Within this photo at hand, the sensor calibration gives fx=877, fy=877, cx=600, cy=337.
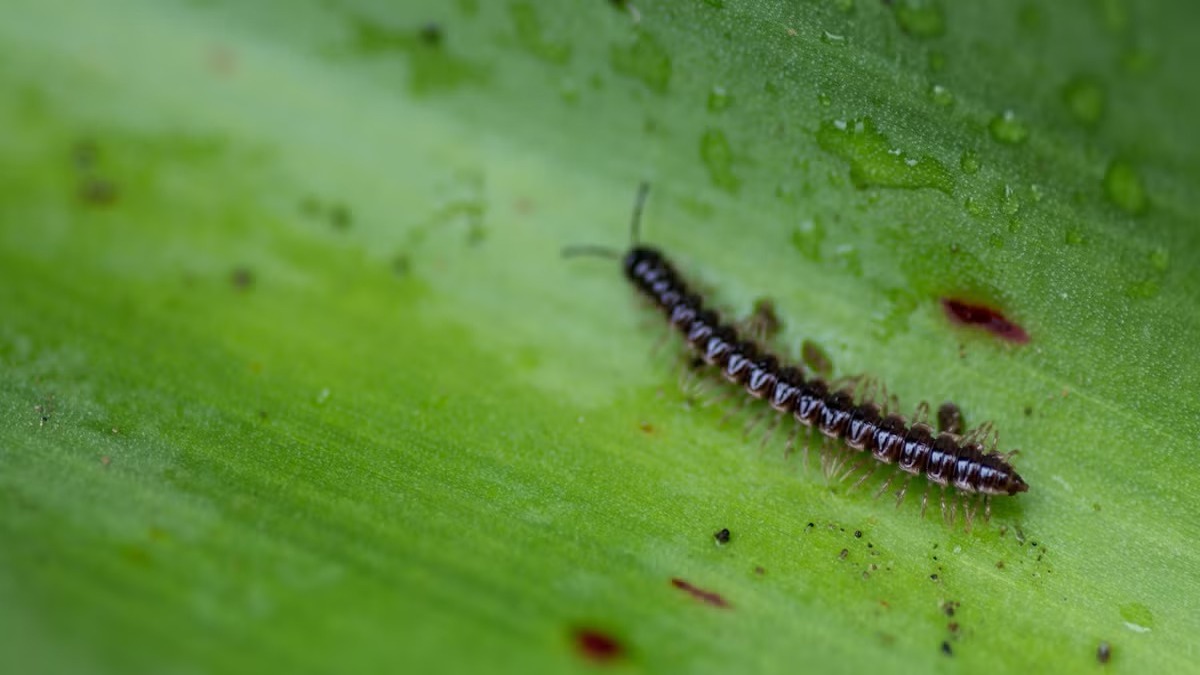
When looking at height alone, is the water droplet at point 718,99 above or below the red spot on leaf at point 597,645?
above

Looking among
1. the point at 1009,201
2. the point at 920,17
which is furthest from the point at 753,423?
the point at 920,17

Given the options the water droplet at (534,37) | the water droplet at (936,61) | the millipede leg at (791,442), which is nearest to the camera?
the water droplet at (936,61)

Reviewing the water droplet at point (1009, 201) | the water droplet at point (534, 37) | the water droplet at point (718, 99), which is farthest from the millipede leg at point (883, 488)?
the water droplet at point (534, 37)

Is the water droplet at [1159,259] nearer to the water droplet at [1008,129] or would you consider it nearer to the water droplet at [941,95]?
the water droplet at [1008,129]

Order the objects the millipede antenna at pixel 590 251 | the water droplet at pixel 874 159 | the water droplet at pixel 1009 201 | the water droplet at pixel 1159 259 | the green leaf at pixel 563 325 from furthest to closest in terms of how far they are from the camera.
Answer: the millipede antenna at pixel 590 251
the water droplet at pixel 874 159
the water droplet at pixel 1009 201
the water droplet at pixel 1159 259
the green leaf at pixel 563 325

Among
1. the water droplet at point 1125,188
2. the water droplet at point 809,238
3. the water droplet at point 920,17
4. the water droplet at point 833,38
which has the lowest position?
the water droplet at point 809,238

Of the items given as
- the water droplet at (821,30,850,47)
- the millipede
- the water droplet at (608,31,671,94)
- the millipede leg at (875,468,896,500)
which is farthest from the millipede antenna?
the millipede leg at (875,468,896,500)

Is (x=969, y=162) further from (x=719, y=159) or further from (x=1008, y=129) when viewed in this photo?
(x=719, y=159)
